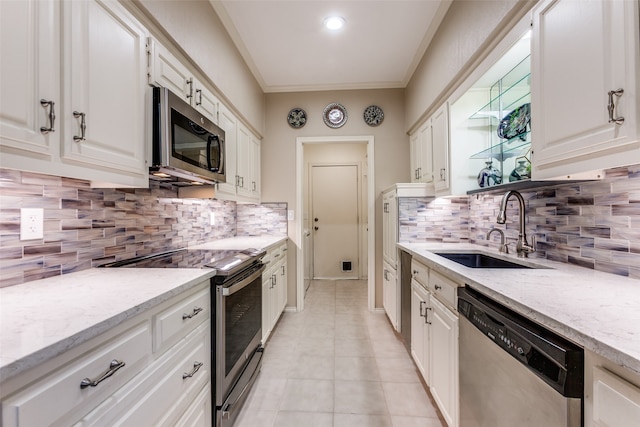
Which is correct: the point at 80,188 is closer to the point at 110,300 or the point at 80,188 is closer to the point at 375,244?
the point at 110,300

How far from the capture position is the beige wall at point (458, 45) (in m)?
1.40

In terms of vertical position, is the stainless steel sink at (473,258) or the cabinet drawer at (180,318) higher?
the stainless steel sink at (473,258)

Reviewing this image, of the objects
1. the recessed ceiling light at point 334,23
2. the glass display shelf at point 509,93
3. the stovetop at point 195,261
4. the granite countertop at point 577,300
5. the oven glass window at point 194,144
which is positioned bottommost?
the granite countertop at point 577,300

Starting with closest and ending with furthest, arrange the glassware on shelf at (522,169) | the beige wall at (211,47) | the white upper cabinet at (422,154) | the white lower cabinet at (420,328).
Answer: the beige wall at (211,47)
the glassware on shelf at (522,169)
the white lower cabinet at (420,328)
the white upper cabinet at (422,154)

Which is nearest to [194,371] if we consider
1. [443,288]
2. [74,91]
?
[74,91]

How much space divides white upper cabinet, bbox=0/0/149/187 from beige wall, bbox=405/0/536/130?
70.1 inches

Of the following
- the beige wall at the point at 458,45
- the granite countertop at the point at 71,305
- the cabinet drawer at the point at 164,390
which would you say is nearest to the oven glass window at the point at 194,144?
the granite countertop at the point at 71,305

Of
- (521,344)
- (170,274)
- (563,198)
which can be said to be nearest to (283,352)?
(170,274)

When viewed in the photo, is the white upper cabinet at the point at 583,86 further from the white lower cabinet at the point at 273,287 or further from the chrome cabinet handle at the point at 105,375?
the white lower cabinet at the point at 273,287

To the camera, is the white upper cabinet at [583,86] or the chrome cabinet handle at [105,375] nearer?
the chrome cabinet handle at [105,375]

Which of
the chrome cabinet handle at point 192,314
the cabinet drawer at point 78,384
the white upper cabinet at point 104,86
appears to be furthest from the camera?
the chrome cabinet handle at point 192,314

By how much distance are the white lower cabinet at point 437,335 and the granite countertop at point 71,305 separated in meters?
1.22

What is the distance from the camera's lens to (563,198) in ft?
4.74

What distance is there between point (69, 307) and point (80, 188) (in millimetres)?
741
